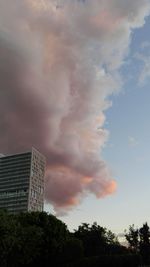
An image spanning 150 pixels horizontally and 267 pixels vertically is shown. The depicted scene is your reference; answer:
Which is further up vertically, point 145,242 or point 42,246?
point 145,242

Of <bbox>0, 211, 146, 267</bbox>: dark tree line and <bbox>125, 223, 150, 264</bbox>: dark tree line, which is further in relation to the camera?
<bbox>125, 223, 150, 264</bbox>: dark tree line

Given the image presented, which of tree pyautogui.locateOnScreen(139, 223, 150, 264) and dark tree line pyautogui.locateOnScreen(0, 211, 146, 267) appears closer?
dark tree line pyautogui.locateOnScreen(0, 211, 146, 267)

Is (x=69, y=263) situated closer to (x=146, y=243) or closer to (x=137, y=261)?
(x=137, y=261)

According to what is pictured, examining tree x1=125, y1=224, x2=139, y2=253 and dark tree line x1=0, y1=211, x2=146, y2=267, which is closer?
dark tree line x1=0, y1=211, x2=146, y2=267

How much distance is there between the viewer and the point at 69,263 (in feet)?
304

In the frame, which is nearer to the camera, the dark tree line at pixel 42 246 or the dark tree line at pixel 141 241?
the dark tree line at pixel 42 246

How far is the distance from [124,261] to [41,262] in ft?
63.4

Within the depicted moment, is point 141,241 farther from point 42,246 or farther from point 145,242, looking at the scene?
point 42,246

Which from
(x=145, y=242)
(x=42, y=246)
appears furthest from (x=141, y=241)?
(x=42, y=246)

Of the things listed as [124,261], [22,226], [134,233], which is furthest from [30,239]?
[134,233]

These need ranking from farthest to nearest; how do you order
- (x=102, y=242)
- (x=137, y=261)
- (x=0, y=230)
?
(x=102, y=242), (x=137, y=261), (x=0, y=230)

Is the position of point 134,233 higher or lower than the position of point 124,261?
higher

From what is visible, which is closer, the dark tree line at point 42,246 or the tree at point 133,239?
the dark tree line at point 42,246

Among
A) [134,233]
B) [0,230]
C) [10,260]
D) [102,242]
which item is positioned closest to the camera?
[0,230]
